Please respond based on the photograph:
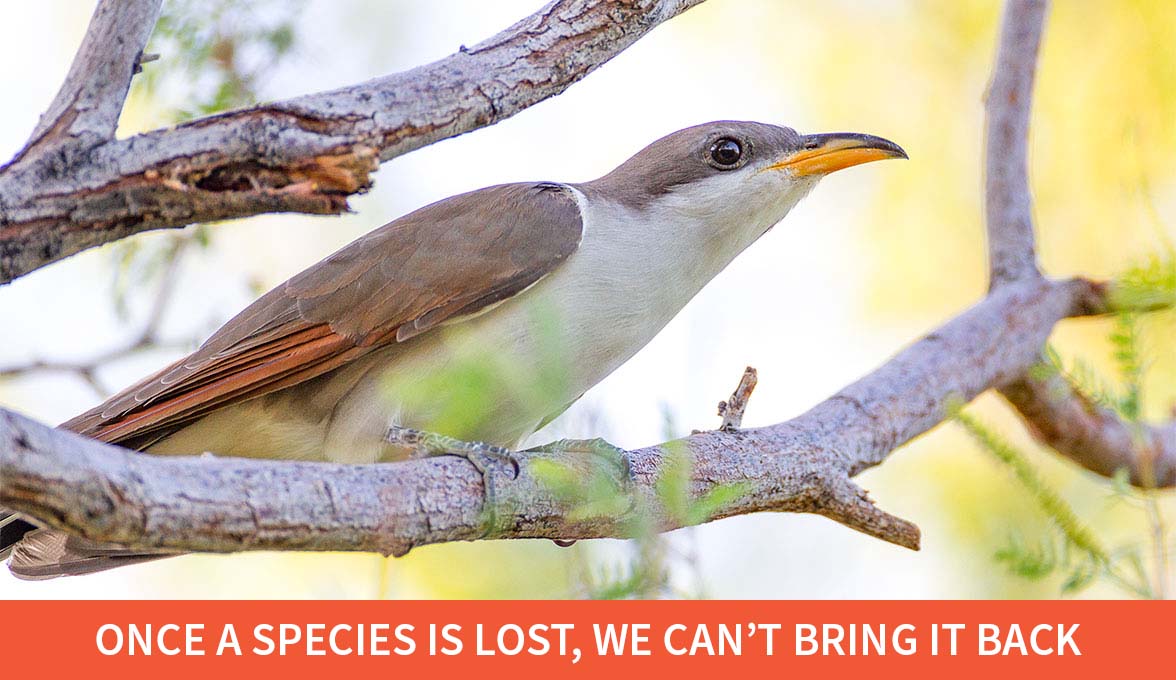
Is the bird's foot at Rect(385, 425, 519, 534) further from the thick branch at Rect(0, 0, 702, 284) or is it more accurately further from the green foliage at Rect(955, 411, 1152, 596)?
the green foliage at Rect(955, 411, 1152, 596)

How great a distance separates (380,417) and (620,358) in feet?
2.63

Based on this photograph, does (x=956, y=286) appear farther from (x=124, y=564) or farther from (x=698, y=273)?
(x=124, y=564)

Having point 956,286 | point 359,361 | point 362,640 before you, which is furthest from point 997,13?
point 362,640

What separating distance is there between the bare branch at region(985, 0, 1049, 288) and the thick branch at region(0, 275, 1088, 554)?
276 millimetres

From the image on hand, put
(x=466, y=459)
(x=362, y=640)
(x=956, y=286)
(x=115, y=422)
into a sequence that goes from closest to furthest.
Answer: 1. (x=466, y=459)
2. (x=362, y=640)
3. (x=115, y=422)
4. (x=956, y=286)

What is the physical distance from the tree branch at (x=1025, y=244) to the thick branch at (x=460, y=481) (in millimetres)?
288

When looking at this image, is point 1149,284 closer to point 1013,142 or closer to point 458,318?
point 1013,142

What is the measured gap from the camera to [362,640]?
348 cm

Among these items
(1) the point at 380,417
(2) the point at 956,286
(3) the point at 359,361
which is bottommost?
(1) the point at 380,417

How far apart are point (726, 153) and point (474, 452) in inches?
62.2

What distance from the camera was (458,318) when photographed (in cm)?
374

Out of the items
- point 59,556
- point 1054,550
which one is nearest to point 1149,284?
point 1054,550

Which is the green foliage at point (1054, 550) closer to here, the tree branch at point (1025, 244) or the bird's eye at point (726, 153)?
the bird's eye at point (726, 153)

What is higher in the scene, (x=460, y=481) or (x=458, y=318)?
(x=458, y=318)
